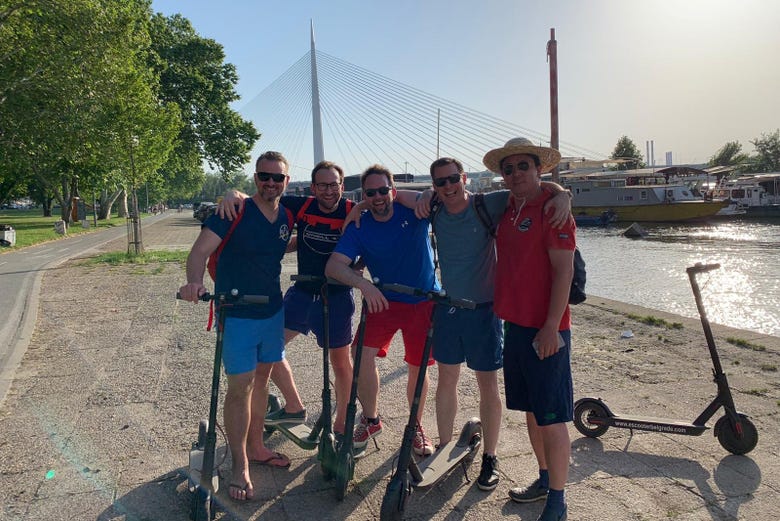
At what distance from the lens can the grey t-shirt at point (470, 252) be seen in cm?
348

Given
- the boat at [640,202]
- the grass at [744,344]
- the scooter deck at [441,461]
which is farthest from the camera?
the boat at [640,202]

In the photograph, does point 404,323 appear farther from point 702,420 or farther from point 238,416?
point 702,420

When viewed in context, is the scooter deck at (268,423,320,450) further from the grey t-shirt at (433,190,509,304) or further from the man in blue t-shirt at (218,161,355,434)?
the grey t-shirt at (433,190,509,304)

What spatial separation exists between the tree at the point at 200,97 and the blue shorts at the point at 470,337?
35.9 meters

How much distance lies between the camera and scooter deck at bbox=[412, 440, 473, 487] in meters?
3.39

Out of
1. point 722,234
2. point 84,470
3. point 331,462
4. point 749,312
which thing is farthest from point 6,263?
point 722,234

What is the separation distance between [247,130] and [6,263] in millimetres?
25113

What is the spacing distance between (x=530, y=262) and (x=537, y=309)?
255 mm

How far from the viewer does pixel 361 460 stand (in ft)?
12.6

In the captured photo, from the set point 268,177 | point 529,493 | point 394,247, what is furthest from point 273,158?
point 529,493

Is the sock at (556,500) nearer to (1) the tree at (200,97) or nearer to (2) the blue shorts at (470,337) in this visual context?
(2) the blue shorts at (470,337)

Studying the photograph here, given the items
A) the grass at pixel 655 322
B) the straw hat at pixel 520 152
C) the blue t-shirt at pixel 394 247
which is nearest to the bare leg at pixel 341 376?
the blue t-shirt at pixel 394 247

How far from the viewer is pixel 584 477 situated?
355cm

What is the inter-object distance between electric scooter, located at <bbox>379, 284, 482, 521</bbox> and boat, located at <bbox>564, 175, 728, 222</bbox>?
41558mm
